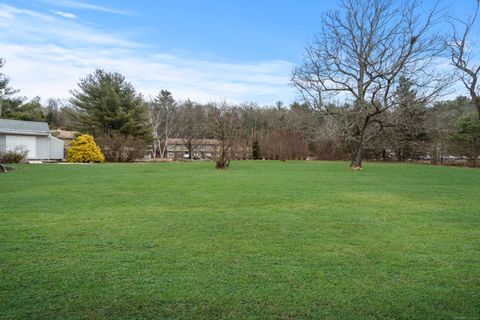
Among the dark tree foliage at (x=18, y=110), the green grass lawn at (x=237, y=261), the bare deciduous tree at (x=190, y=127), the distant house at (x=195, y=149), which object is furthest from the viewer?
the bare deciduous tree at (x=190, y=127)

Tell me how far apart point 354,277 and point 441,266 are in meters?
1.02

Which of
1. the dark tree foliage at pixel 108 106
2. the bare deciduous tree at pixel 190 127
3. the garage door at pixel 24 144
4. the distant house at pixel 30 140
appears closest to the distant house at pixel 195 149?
the bare deciduous tree at pixel 190 127

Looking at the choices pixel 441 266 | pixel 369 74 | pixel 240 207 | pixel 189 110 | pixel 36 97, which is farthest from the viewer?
pixel 36 97

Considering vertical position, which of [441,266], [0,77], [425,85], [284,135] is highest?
[0,77]

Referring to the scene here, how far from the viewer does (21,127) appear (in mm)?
23719

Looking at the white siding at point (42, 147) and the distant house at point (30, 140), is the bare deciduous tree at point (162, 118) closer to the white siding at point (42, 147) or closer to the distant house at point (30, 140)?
the distant house at point (30, 140)

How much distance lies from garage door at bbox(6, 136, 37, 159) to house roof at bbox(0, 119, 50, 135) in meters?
0.49

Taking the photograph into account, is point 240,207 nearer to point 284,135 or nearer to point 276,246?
point 276,246

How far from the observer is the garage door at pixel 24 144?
75.7ft

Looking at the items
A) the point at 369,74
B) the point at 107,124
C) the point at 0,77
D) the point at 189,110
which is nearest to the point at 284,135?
the point at 369,74

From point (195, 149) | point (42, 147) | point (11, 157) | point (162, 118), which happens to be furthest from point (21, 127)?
point (162, 118)

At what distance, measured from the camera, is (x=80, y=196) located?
24.5ft

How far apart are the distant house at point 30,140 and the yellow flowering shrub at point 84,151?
238cm

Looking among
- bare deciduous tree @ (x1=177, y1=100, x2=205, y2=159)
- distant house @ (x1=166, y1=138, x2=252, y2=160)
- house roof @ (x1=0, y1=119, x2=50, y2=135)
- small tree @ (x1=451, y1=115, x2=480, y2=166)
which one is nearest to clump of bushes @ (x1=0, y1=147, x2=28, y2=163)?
house roof @ (x1=0, y1=119, x2=50, y2=135)
